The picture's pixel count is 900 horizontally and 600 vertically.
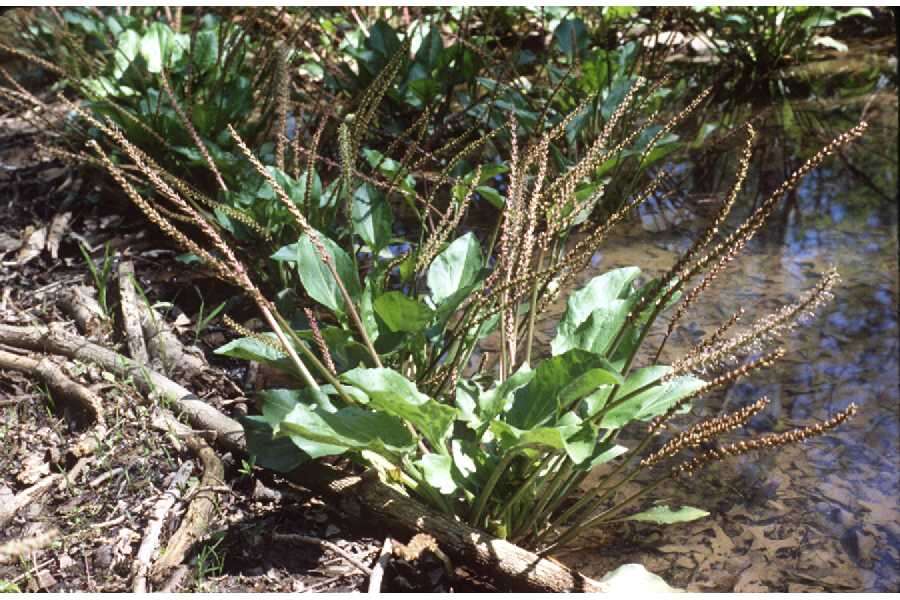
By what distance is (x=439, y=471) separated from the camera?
72.2 inches

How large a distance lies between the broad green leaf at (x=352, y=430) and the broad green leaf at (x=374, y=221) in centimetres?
82

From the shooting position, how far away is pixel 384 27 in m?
4.13

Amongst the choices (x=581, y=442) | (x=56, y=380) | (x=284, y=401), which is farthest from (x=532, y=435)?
(x=56, y=380)

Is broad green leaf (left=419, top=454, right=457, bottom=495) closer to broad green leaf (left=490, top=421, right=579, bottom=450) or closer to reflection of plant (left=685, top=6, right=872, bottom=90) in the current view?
broad green leaf (left=490, top=421, right=579, bottom=450)

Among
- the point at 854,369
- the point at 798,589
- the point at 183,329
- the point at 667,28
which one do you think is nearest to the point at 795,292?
the point at 854,369

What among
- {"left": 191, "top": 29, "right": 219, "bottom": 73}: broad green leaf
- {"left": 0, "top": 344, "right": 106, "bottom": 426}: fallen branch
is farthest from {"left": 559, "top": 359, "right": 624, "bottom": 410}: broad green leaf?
{"left": 191, "top": 29, "right": 219, "bottom": 73}: broad green leaf

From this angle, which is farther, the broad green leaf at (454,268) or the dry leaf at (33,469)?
the broad green leaf at (454,268)

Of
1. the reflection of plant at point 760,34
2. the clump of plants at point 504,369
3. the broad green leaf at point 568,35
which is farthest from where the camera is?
the reflection of plant at point 760,34

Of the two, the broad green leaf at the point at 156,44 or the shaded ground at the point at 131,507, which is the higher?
Result: the broad green leaf at the point at 156,44

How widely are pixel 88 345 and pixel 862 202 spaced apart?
3141 mm

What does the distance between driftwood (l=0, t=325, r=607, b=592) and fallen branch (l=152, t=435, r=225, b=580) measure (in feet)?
0.19

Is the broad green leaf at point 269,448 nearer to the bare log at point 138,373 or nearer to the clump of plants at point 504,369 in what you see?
the clump of plants at point 504,369

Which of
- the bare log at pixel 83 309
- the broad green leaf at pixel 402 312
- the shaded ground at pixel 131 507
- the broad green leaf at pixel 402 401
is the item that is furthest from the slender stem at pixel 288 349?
the bare log at pixel 83 309

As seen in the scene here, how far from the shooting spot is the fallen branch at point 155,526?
1.85 metres
